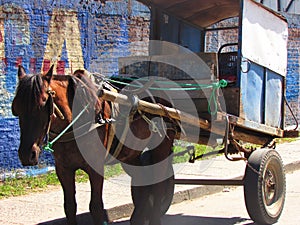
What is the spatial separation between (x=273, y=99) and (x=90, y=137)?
287 cm

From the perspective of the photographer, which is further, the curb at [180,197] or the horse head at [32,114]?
the curb at [180,197]

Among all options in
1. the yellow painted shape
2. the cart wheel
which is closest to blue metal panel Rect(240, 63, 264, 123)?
the cart wheel

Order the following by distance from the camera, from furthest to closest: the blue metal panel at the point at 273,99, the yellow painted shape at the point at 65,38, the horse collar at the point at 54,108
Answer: the yellow painted shape at the point at 65,38
the blue metal panel at the point at 273,99
the horse collar at the point at 54,108

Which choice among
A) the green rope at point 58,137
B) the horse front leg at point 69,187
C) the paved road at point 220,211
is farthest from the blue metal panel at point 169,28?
the horse front leg at point 69,187

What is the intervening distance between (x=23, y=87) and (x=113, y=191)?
142 inches

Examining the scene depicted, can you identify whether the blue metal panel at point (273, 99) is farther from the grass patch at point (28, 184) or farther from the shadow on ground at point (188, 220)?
the grass patch at point (28, 184)

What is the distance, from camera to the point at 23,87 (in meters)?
4.81

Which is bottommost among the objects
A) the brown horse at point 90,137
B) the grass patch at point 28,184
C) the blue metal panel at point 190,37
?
the grass patch at point 28,184

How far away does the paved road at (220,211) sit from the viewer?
6.91 m

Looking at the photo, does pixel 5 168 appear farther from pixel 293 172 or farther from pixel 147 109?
pixel 293 172

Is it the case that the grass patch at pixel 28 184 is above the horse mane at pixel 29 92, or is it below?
below

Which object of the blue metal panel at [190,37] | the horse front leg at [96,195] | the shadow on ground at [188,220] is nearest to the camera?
the horse front leg at [96,195]

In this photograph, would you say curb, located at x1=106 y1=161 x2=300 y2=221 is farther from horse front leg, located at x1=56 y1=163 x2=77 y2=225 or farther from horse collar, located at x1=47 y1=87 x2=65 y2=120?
horse collar, located at x1=47 y1=87 x2=65 y2=120

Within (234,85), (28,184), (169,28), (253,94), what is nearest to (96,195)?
(234,85)
